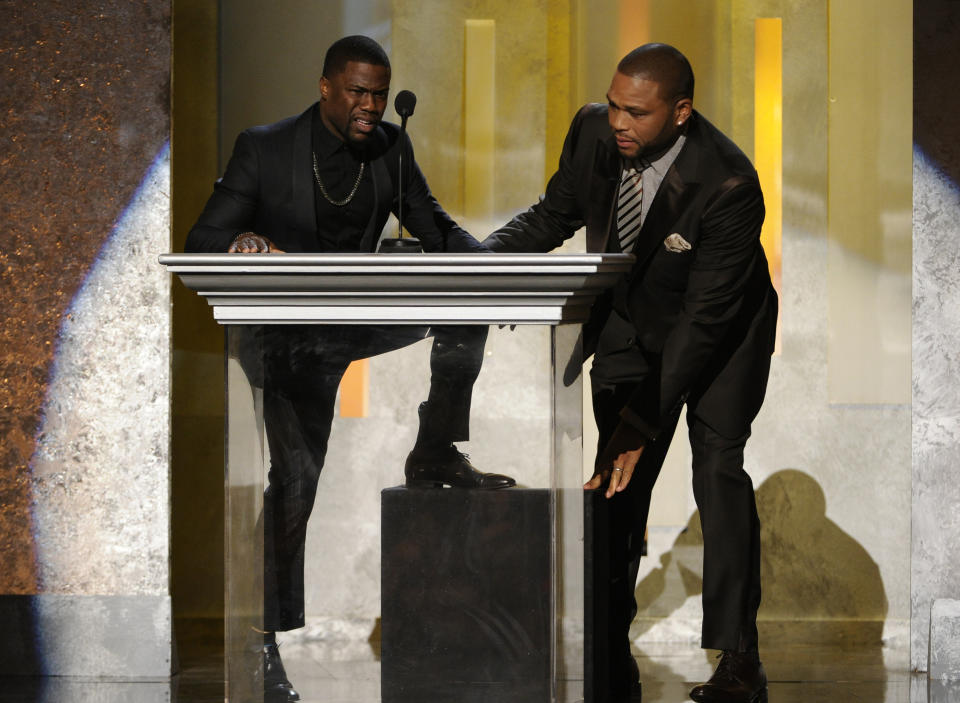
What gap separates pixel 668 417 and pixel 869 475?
4.94 ft

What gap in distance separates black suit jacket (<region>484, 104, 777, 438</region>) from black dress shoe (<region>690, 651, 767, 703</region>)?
1.75ft

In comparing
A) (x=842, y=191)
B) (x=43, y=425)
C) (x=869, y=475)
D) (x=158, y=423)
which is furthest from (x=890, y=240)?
(x=43, y=425)

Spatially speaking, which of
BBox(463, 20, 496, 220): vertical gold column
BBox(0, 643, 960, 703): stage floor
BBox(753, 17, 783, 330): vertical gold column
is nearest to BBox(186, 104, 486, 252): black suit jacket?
BBox(463, 20, 496, 220): vertical gold column

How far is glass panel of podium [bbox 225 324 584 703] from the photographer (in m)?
2.28

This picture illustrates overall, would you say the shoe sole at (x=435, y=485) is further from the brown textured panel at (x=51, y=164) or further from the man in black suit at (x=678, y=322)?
the brown textured panel at (x=51, y=164)

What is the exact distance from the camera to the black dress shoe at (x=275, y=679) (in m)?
2.29

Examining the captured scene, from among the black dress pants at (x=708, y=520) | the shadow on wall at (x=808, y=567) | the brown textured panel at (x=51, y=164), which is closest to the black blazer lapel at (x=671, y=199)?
the black dress pants at (x=708, y=520)

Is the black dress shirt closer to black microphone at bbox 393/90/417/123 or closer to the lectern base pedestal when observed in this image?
black microphone at bbox 393/90/417/123

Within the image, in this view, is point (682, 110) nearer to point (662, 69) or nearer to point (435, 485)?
point (662, 69)

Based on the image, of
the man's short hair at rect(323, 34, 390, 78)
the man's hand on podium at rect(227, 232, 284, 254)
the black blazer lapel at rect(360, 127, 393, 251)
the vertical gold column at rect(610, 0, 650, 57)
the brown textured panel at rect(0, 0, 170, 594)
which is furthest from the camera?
the vertical gold column at rect(610, 0, 650, 57)

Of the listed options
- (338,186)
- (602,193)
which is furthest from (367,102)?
(602,193)

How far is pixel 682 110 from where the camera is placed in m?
2.95

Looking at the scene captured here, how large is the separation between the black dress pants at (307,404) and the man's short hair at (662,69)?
896 millimetres

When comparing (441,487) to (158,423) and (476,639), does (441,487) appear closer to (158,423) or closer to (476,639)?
(476,639)
